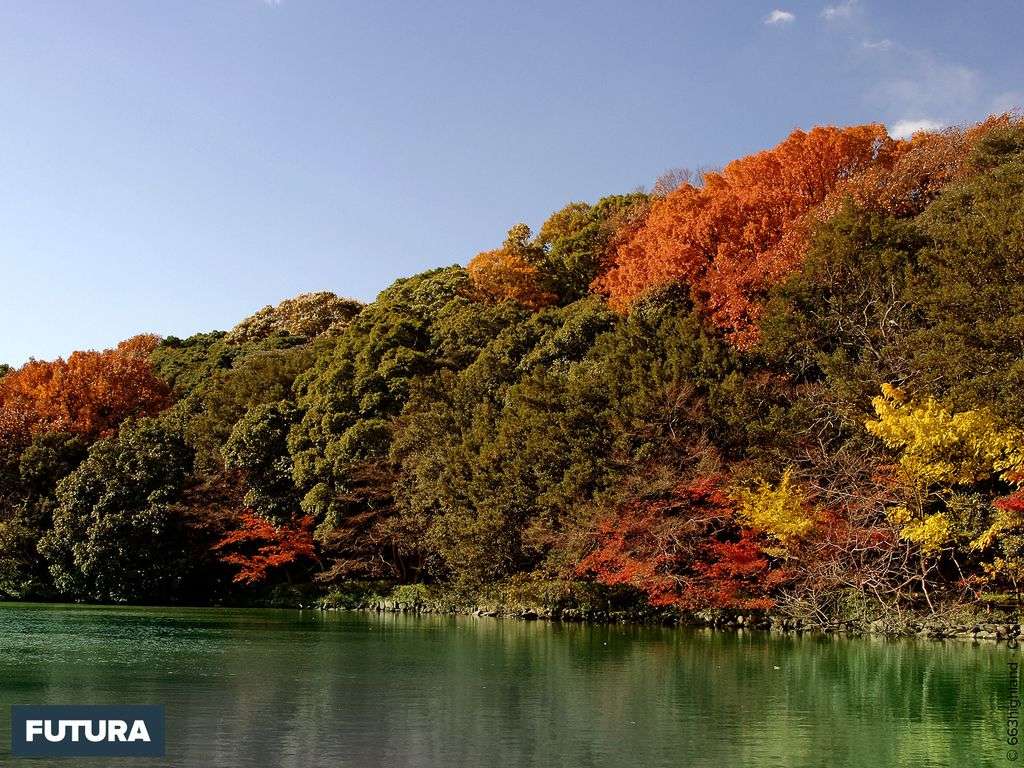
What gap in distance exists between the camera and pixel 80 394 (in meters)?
46.3

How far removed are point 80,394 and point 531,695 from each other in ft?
118

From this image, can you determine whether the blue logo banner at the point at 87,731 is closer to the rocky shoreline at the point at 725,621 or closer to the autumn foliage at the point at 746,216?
the rocky shoreline at the point at 725,621

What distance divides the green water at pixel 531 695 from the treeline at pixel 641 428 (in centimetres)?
315

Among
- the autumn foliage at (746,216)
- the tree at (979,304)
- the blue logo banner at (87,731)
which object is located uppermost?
the autumn foliage at (746,216)

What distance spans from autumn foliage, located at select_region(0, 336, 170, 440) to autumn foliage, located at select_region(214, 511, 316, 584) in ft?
30.7

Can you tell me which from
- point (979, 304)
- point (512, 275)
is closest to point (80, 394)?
point (512, 275)

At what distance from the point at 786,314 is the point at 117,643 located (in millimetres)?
17090

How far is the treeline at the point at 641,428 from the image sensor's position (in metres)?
25.8

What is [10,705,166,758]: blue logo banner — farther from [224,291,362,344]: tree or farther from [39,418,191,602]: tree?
[224,291,362,344]: tree

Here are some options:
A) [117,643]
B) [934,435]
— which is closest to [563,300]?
[934,435]

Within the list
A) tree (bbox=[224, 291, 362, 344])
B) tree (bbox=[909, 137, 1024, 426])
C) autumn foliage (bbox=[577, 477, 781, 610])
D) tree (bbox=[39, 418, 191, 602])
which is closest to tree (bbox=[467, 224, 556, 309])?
tree (bbox=[39, 418, 191, 602])

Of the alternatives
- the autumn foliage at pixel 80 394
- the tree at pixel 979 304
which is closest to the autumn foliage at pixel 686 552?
the tree at pixel 979 304

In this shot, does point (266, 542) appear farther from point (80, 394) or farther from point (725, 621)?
point (725, 621)

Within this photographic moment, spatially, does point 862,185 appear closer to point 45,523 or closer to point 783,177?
point 783,177
